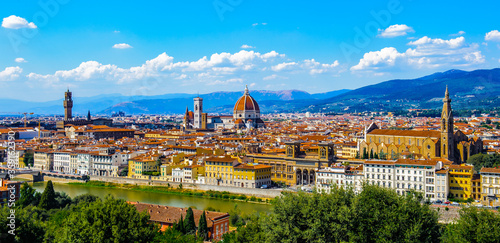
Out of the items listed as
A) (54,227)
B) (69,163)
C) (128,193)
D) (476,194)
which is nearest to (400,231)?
(54,227)

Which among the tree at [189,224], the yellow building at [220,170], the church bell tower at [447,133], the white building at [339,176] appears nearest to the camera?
the tree at [189,224]

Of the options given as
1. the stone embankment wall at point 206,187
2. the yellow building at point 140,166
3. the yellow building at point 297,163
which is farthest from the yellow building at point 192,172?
the yellow building at point 297,163

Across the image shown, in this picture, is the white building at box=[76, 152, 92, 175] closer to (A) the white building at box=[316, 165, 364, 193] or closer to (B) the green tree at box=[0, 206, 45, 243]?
(A) the white building at box=[316, 165, 364, 193]

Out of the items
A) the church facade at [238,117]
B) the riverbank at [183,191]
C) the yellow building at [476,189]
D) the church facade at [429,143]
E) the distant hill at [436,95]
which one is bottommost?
the riverbank at [183,191]

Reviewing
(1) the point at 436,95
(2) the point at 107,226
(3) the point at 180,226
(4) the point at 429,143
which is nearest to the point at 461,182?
(4) the point at 429,143

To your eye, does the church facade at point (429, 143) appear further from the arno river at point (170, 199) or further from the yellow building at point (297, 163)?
the arno river at point (170, 199)
